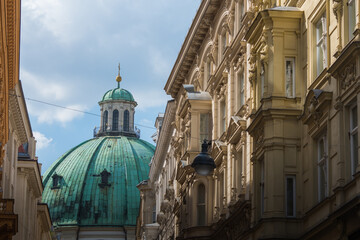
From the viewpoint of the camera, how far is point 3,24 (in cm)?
3378

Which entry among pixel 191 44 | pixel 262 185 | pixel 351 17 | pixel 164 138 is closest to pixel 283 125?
pixel 262 185

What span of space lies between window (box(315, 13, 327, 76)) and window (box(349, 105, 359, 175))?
2.66 metres

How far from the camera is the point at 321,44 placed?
2731 centimetres

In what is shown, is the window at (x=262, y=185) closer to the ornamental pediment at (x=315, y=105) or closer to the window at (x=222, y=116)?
the ornamental pediment at (x=315, y=105)

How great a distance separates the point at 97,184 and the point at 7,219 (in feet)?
304

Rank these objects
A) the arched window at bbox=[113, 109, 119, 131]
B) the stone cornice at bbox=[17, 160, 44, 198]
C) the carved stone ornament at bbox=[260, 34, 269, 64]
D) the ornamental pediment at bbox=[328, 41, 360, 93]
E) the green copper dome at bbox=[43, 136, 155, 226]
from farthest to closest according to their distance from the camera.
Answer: the arched window at bbox=[113, 109, 119, 131] < the green copper dome at bbox=[43, 136, 155, 226] < the stone cornice at bbox=[17, 160, 44, 198] < the carved stone ornament at bbox=[260, 34, 269, 64] < the ornamental pediment at bbox=[328, 41, 360, 93]

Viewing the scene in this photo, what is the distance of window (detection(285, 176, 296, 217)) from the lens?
93.6ft

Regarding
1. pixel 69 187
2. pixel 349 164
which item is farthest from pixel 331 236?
pixel 69 187

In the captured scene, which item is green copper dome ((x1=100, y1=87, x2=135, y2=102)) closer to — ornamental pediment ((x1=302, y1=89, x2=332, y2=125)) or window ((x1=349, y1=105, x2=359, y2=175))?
ornamental pediment ((x1=302, y1=89, x2=332, y2=125))

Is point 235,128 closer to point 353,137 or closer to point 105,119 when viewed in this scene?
point 353,137

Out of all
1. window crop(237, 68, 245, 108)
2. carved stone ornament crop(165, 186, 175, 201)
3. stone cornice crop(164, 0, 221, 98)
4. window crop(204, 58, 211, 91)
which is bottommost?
carved stone ornament crop(165, 186, 175, 201)

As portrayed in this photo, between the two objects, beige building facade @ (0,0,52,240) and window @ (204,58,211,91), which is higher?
window @ (204,58,211,91)

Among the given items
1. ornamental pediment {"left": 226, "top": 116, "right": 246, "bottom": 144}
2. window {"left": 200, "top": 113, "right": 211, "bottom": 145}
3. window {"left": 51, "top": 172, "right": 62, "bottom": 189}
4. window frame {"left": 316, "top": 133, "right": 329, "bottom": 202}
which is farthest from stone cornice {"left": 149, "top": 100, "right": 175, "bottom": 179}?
window {"left": 51, "top": 172, "right": 62, "bottom": 189}

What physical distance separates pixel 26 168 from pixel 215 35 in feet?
57.2
